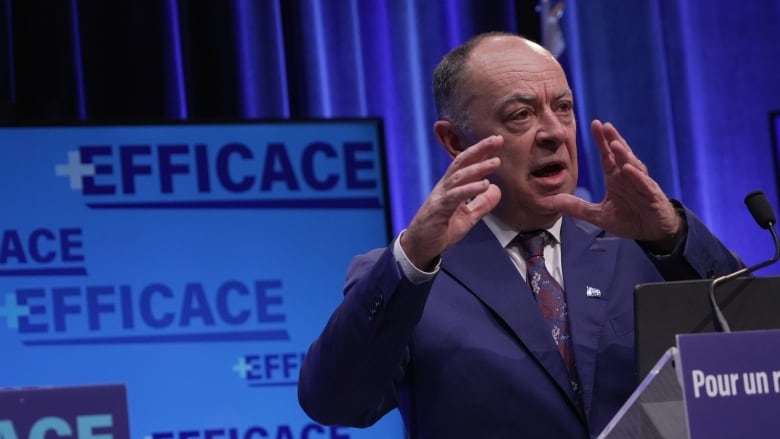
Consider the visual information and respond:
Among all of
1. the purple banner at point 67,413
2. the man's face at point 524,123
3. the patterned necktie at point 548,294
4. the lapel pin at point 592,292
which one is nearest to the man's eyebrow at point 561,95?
the man's face at point 524,123

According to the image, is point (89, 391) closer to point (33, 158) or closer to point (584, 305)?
point (584, 305)

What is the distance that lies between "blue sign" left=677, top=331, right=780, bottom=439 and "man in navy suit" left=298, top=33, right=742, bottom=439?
459mm

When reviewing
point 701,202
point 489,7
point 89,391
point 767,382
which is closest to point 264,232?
point 489,7

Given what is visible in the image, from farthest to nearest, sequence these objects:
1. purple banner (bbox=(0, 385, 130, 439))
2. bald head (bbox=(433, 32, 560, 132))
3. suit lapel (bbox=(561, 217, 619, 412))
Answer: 1. bald head (bbox=(433, 32, 560, 132))
2. suit lapel (bbox=(561, 217, 619, 412))
3. purple banner (bbox=(0, 385, 130, 439))

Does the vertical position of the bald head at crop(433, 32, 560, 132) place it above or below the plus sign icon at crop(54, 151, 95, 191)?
above

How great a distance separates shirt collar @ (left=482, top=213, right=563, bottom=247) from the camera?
2391 mm

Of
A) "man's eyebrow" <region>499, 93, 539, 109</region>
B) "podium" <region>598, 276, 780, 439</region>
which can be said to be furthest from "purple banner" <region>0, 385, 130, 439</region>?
"man's eyebrow" <region>499, 93, 539, 109</region>

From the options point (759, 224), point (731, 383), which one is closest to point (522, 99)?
point (759, 224)

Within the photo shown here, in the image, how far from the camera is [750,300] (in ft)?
6.18

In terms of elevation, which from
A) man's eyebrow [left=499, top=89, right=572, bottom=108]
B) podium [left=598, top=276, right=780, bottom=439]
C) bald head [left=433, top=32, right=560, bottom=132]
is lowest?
podium [left=598, top=276, right=780, bottom=439]

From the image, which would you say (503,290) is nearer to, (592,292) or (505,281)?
(505,281)

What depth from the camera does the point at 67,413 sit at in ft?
5.67

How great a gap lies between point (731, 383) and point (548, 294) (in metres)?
0.69

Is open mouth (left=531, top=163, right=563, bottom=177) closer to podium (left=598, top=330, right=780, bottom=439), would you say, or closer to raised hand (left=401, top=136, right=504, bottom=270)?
raised hand (left=401, top=136, right=504, bottom=270)
